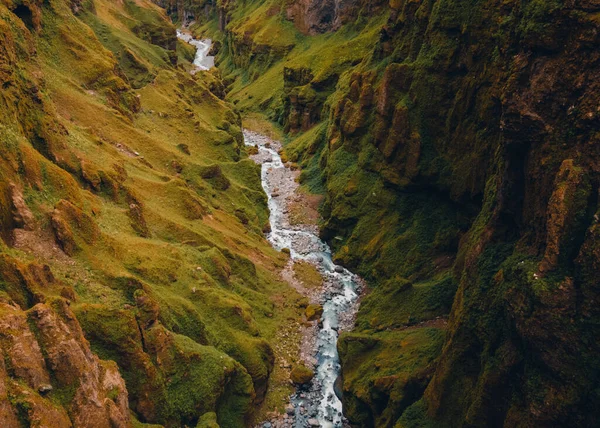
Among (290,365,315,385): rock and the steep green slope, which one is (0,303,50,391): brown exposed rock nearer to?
the steep green slope

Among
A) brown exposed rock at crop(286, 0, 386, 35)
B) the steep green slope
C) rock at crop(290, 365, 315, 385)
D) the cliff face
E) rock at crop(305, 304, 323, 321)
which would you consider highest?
brown exposed rock at crop(286, 0, 386, 35)

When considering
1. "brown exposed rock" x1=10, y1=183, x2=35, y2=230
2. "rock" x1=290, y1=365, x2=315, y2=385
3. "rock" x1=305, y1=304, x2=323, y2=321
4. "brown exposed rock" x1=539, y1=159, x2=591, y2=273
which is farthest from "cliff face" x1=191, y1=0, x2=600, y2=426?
"brown exposed rock" x1=10, y1=183, x2=35, y2=230

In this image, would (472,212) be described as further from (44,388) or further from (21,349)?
(21,349)

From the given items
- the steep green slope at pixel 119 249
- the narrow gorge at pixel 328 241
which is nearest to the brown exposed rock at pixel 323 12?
the narrow gorge at pixel 328 241

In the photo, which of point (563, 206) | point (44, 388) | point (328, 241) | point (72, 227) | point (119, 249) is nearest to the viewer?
point (44, 388)

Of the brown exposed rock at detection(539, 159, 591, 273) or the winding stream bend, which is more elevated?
the brown exposed rock at detection(539, 159, 591, 273)

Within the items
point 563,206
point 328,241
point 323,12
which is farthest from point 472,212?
point 323,12

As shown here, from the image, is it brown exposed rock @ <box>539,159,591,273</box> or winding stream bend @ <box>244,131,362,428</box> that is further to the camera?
winding stream bend @ <box>244,131,362,428</box>
